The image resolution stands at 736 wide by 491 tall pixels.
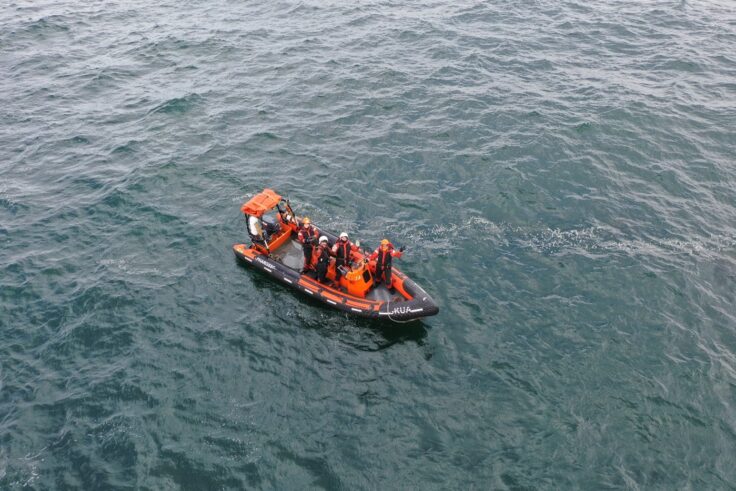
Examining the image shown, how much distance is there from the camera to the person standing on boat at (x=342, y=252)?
21.2m

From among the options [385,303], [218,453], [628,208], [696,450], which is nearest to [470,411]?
[385,303]

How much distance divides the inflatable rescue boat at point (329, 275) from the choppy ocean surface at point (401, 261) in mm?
946

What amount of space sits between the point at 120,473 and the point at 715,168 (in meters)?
31.2

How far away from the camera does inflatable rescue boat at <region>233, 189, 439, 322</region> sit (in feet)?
65.2

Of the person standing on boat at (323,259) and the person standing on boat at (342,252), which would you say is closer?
the person standing on boat at (323,259)

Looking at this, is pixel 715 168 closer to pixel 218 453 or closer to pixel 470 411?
pixel 470 411

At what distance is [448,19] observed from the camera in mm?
43531

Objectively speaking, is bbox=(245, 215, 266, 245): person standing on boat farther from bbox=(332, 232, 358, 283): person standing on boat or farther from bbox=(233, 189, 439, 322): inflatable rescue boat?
bbox=(332, 232, 358, 283): person standing on boat

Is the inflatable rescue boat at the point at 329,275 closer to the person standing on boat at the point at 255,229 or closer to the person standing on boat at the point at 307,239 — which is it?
the person standing on boat at the point at 255,229

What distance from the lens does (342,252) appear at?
21.4m

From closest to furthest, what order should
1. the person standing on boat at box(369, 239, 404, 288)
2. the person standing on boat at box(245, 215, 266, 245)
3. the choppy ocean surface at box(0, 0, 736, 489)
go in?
the choppy ocean surface at box(0, 0, 736, 489)
the person standing on boat at box(369, 239, 404, 288)
the person standing on boat at box(245, 215, 266, 245)

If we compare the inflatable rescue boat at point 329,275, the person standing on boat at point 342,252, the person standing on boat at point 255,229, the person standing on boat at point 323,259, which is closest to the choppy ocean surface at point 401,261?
the inflatable rescue boat at point 329,275

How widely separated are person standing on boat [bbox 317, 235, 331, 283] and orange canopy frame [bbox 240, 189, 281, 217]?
3.17 m

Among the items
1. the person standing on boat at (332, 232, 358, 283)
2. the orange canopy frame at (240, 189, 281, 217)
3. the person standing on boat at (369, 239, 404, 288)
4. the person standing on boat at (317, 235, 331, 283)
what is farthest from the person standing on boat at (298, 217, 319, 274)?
the person standing on boat at (369, 239, 404, 288)
